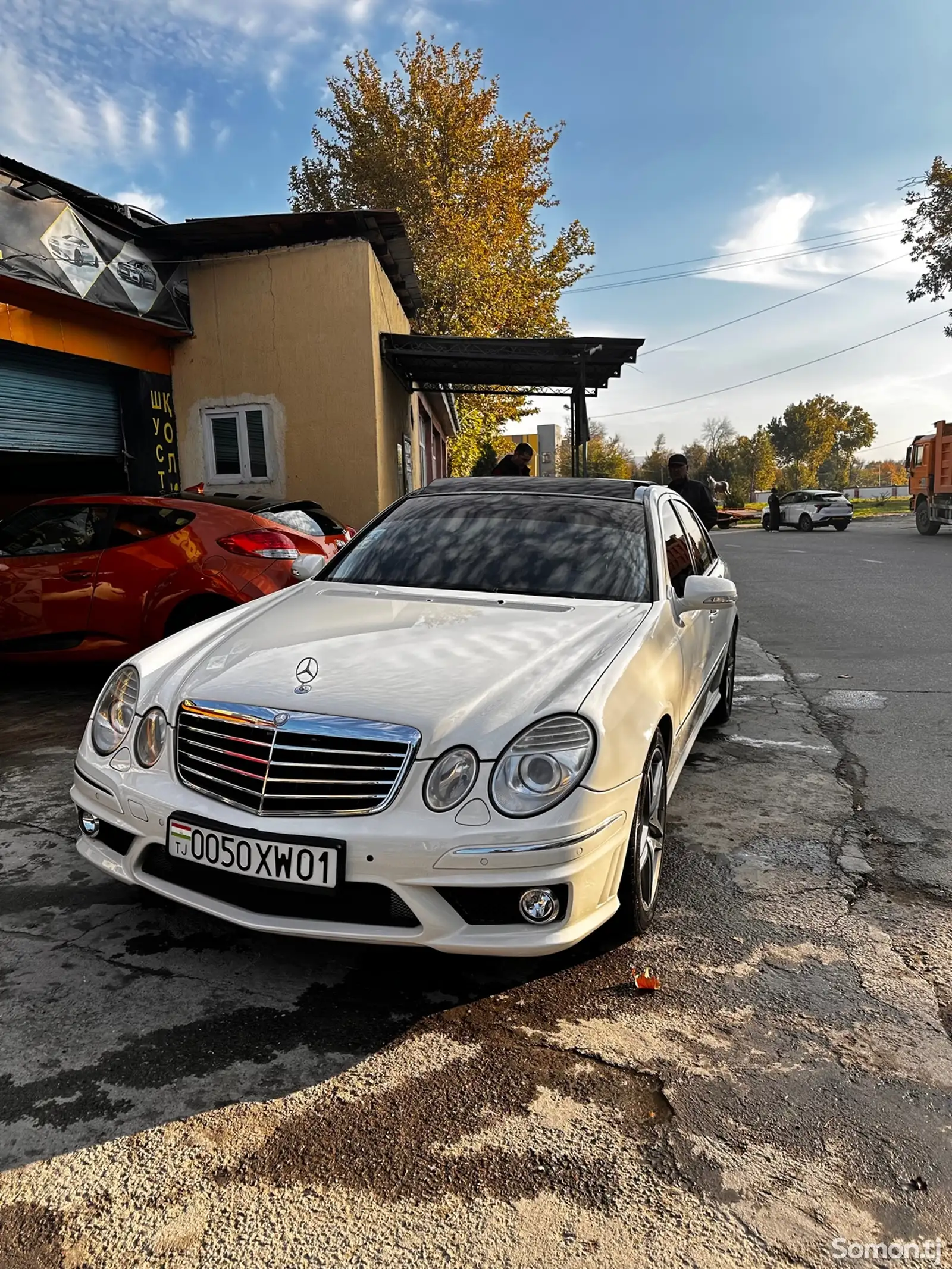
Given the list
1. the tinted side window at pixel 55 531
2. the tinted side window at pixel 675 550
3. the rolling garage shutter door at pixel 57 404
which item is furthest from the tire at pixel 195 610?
the rolling garage shutter door at pixel 57 404

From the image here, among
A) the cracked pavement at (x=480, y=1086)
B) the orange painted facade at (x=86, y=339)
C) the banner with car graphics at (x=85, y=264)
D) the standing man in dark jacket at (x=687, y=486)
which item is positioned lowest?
the cracked pavement at (x=480, y=1086)

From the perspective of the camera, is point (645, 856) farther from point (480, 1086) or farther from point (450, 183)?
point (450, 183)

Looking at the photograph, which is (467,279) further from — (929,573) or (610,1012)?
(610,1012)

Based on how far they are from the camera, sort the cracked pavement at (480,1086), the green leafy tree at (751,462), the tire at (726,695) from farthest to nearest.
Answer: the green leafy tree at (751,462) < the tire at (726,695) < the cracked pavement at (480,1086)

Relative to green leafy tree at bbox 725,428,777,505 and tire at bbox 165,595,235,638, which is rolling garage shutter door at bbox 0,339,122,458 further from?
green leafy tree at bbox 725,428,777,505

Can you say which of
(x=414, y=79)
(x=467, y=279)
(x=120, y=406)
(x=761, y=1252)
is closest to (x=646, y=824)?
(x=761, y=1252)

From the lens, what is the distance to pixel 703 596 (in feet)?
11.7

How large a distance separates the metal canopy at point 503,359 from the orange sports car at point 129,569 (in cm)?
647

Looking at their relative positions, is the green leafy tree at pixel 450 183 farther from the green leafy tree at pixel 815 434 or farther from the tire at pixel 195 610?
the green leafy tree at pixel 815 434

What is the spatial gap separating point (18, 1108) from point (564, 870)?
1414 mm

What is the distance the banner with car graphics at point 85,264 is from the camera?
299 inches

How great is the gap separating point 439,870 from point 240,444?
10.0 m

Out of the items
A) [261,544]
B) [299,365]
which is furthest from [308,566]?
[299,365]

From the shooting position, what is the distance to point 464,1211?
69.1 inches
